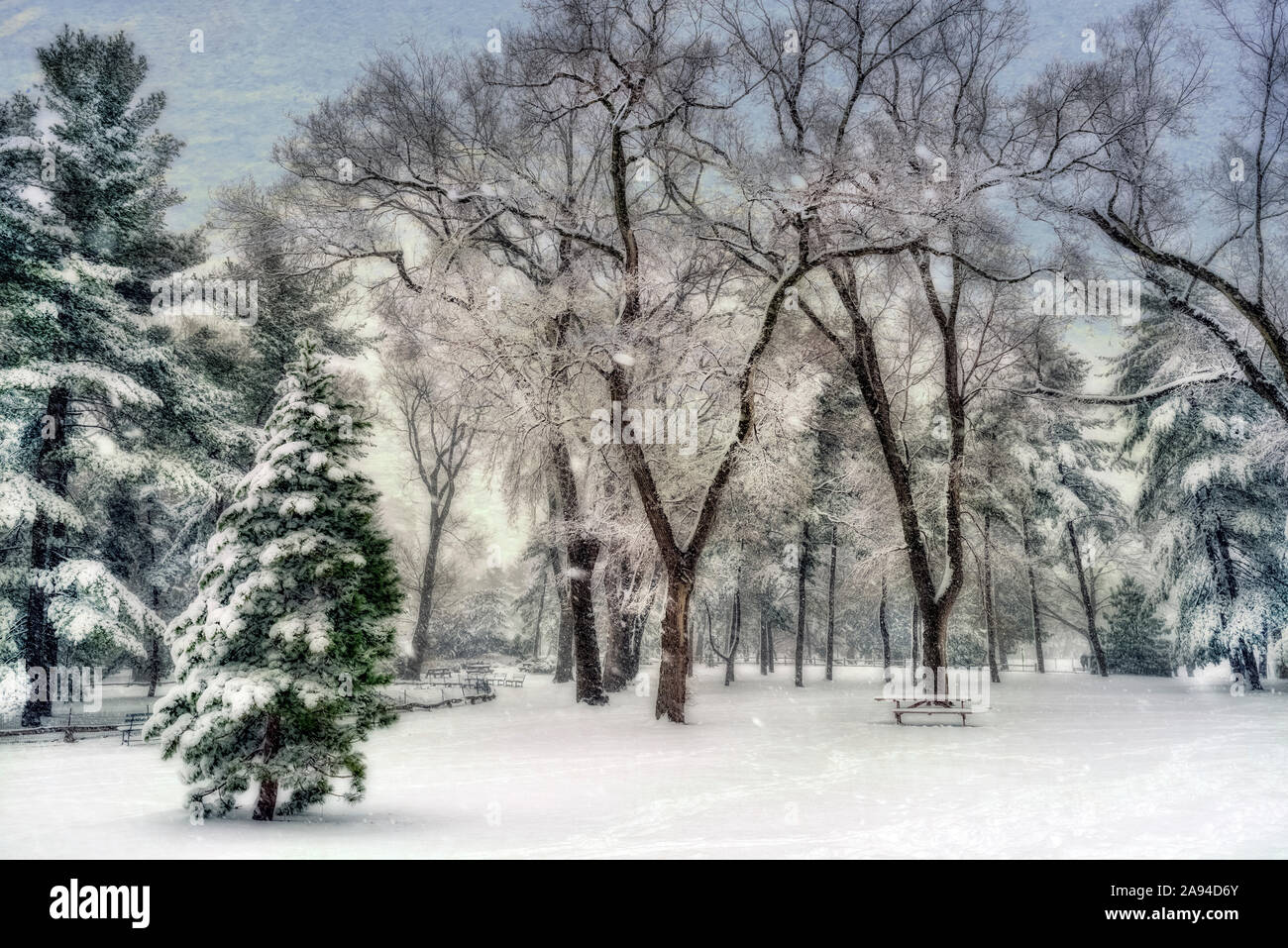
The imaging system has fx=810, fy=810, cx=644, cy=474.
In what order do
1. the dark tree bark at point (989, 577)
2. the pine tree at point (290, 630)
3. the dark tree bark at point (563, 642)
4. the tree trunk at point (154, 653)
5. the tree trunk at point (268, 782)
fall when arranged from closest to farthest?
the pine tree at point (290, 630)
the tree trunk at point (268, 782)
the tree trunk at point (154, 653)
the dark tree bark at point (989, 577)
the dark tree bark at point (563, 642)

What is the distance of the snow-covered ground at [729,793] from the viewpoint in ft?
22.2

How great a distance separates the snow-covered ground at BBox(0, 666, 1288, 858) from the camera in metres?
6.78

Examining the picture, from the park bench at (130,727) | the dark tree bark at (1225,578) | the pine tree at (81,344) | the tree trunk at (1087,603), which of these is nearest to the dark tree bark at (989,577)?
the tree trunk at (1087,603)

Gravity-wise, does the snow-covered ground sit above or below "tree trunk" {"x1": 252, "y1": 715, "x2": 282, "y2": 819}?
below

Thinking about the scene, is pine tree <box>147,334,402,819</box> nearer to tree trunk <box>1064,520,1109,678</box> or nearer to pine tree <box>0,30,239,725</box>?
pine tree <box>0,30,239,725</box>

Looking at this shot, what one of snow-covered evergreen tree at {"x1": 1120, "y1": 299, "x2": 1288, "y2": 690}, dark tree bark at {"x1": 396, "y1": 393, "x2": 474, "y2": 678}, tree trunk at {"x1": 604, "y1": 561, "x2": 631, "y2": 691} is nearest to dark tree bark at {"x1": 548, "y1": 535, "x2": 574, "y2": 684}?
tree trunk at {"x1": 604, "y1": 561, "x2": 631, "y2": 691}

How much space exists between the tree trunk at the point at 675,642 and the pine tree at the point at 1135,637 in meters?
27.4

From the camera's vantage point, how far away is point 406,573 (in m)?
46.0

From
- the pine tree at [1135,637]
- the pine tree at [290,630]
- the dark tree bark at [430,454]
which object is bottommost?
the pine tree at [1135,637]

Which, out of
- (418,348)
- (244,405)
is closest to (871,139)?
(418,348)

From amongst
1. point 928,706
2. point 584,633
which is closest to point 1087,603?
point 928,706

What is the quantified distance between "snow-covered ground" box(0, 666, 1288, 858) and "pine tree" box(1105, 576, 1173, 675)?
774 inches

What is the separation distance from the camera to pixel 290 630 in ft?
23.5

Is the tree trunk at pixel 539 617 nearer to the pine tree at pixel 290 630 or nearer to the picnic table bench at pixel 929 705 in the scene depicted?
the picnic table bench at pixel 929 705
